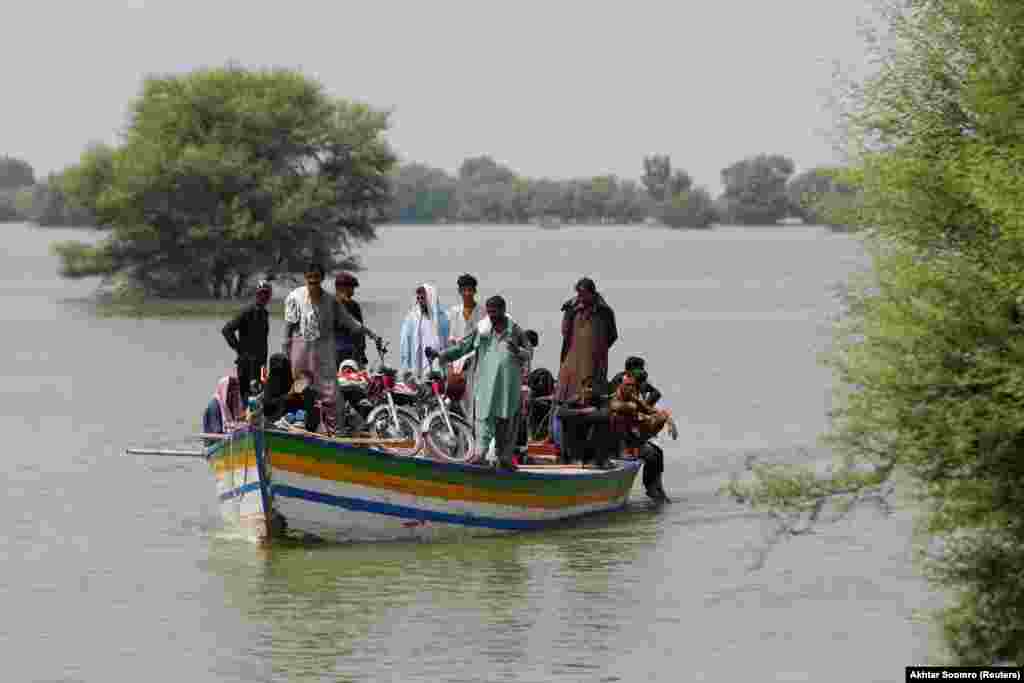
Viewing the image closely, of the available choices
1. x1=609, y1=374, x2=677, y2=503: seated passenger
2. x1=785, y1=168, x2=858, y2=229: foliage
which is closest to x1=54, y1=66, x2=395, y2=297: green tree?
x1=609, y1=374, x2=677, y2=503: seated passenger

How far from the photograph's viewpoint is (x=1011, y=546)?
12.5 meters

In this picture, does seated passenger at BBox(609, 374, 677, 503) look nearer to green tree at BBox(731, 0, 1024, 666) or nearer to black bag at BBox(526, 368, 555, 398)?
black bag at BBox(526, 368, 555, 398)

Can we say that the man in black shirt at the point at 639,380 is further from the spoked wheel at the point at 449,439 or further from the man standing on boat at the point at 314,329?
the man standing on boat at the point at 314,329

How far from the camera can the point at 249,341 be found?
821 inches

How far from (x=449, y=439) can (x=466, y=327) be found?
1.07 metres

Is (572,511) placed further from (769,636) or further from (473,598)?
(769,636)

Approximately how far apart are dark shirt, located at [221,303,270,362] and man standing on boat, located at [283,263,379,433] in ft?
4.69

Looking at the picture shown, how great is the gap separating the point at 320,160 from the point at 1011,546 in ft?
205

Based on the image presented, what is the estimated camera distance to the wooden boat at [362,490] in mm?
19406

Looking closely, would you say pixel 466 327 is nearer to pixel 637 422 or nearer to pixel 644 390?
pixel 644 390

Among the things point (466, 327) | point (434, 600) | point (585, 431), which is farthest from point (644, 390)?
point (434, 600)

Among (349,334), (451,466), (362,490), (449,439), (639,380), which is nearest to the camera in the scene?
(362,490)

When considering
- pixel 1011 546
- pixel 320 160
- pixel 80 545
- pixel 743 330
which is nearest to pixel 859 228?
pixel 1011 546

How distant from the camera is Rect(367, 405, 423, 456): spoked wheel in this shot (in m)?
20.2
